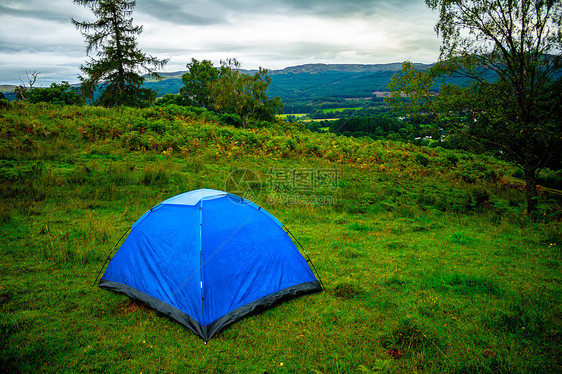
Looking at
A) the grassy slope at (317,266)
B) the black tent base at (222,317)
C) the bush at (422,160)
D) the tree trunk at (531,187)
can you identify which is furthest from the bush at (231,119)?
the black tent base at (222,317)

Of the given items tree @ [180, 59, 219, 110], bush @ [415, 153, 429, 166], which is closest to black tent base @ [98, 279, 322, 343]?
bush @ [415, 153, 429, 166]

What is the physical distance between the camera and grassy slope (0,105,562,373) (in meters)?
4.23

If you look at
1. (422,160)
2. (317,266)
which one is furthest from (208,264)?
(422,160)

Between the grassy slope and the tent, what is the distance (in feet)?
0.96

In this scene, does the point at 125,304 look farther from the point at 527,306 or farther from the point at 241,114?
the point at 241,114

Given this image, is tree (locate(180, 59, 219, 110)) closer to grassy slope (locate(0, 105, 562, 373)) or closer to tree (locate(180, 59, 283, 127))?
tree (locate(180, 59, 283, 127))

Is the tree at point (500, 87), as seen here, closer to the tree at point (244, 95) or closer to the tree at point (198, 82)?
the tree at point (244, 95)

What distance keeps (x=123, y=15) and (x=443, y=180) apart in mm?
30948

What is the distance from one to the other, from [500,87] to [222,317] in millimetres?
13733

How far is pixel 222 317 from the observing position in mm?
4926

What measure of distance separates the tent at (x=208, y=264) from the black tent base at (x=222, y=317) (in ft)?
0.05

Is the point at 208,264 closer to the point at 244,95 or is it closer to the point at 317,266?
the point at 317,266

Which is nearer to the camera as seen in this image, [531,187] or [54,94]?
[531,187]

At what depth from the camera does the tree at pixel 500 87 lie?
10406 mm
